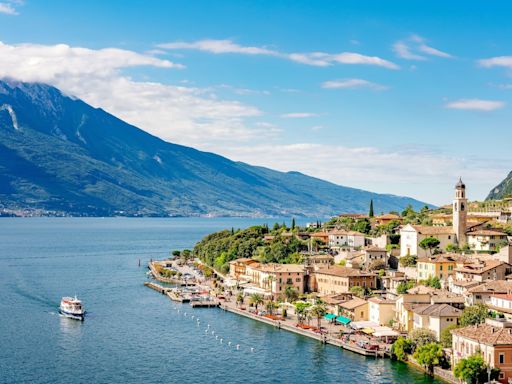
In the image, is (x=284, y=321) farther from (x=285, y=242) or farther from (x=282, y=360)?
(x=285, y=242)

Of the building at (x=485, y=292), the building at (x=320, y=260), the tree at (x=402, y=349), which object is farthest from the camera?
the building at (x=320, y=260)

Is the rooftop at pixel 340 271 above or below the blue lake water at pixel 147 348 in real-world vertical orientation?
above

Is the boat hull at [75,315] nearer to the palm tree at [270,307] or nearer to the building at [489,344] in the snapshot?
the palm tree at [270,307]

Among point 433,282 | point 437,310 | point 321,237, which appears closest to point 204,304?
point 433,282

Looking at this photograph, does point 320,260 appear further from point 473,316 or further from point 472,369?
point 472,369

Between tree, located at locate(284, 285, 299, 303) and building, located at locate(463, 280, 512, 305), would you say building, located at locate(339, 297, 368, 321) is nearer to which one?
building, located at locate(463, 280, 512, 305)

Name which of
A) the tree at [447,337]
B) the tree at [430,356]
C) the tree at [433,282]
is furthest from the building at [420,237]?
the tree at [430,356]
